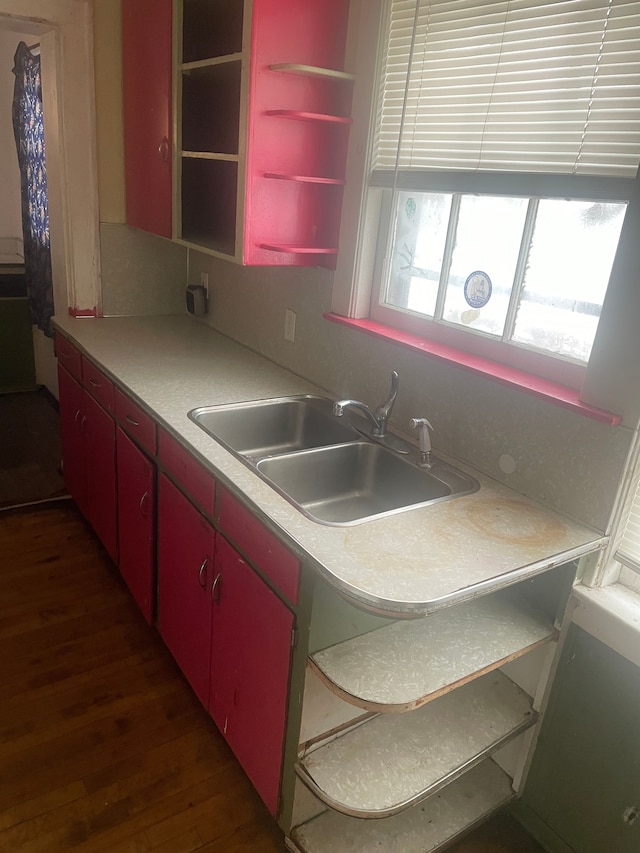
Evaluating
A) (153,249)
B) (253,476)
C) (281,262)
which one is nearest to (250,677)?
(253,476)

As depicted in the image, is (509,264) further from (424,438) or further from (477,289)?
(424,438)

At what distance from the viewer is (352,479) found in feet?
6.25

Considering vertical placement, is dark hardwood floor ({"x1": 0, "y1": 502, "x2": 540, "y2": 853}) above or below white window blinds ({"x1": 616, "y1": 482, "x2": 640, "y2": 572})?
below

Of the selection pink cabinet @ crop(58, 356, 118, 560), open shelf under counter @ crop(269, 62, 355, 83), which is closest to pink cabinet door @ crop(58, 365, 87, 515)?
pink cabinet @ crop(58, 356, 118, 560)

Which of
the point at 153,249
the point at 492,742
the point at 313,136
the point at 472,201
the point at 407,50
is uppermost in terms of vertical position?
the point at 407,50

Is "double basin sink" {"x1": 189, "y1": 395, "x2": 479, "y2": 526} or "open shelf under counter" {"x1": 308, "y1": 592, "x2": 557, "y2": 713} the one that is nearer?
"open shelf under counter" {"x1": 308, "y1": 592, "x2": 557, "y2": 713}

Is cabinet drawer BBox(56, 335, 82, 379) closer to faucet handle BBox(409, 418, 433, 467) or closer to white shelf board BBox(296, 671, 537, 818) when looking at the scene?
faucet handle BBox(409, 418, 433, 467)

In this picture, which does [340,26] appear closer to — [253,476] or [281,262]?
[281,262]

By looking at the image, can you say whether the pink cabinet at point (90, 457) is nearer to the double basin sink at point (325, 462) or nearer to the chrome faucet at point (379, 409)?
the double basin sink at point (325, 462)

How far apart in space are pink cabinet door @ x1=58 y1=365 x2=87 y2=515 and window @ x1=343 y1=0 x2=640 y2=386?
4.68ft

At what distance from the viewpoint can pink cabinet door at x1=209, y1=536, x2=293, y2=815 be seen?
1488 mm

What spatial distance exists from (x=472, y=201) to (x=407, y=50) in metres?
0.46

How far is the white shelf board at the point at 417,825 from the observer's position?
1586 mm

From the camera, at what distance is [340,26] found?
1927 millimetres
